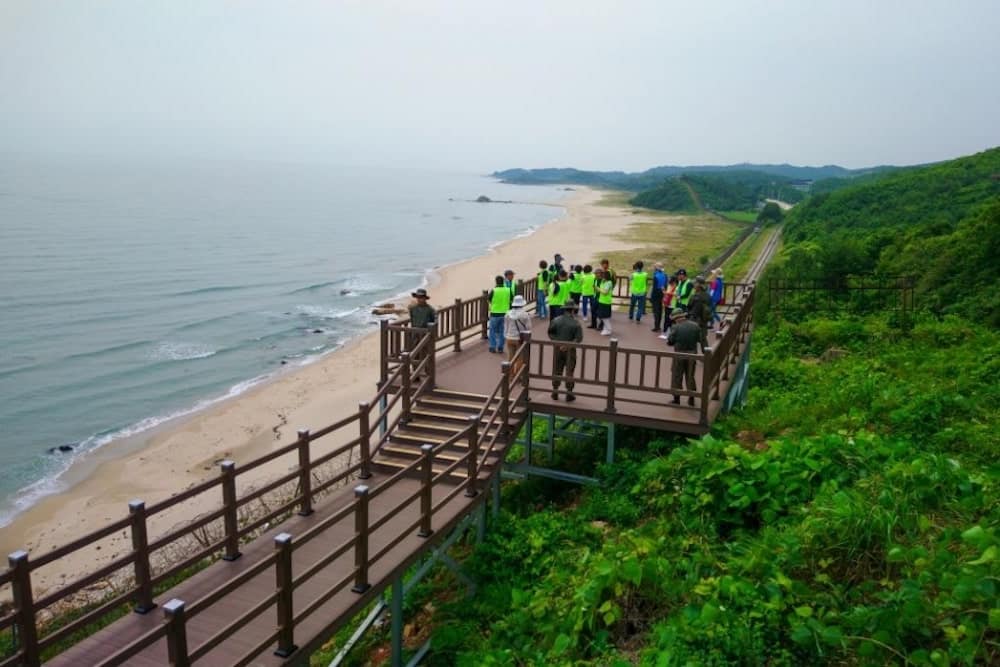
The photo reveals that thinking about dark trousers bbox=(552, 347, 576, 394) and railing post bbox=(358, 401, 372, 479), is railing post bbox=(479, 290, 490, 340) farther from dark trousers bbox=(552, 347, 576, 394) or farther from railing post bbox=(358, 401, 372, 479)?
railing post bbox=(358, 401, 372, 479)

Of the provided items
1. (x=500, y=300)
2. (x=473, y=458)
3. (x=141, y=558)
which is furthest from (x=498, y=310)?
(x=141, y=558)

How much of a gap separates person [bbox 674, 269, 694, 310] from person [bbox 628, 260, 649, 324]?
1.30m

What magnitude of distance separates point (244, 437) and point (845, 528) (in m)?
19.9

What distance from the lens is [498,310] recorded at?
49.1 feet

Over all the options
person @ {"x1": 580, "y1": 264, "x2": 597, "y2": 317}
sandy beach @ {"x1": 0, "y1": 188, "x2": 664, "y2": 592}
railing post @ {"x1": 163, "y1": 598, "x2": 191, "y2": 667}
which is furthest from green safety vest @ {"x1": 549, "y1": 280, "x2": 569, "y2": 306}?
railing post @ {"x1": 163, "y1": 598, "x2": 191, "y2": 667}

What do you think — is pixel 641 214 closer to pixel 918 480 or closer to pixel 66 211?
pixel 66 211

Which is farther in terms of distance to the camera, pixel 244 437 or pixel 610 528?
pixel 244 437

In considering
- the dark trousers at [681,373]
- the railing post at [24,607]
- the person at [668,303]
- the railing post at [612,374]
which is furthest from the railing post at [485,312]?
the railing post at [24,607]

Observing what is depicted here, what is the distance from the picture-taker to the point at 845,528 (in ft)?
22.5

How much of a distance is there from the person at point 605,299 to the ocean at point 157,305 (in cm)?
1554

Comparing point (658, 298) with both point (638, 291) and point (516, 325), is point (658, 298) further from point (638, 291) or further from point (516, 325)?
point (516, 325)

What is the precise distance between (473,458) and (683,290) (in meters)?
8.02

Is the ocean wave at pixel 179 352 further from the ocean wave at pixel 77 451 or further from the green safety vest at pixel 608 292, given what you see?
the green safety vest at pixel 608 292

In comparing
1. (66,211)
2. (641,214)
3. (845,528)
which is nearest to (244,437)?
(845,528)
